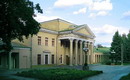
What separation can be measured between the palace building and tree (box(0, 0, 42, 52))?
15.1 meters

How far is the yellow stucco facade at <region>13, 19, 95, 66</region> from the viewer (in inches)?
1519

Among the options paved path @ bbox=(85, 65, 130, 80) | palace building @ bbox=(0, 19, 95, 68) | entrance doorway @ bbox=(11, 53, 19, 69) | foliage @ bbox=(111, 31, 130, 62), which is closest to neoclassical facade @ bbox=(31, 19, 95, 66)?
palace building @ bbox=(0, 19, 95, 68)

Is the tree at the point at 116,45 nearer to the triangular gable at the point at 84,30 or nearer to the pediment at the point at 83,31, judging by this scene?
the triangular gable at the point at 84,30

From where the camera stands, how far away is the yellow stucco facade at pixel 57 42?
38594mm

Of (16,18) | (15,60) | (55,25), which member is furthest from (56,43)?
(16,18)

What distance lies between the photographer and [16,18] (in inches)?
670

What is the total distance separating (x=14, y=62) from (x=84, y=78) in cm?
1814

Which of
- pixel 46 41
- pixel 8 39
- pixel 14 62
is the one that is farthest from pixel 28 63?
pixel 8 39

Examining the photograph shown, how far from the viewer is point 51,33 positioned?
4250 centimetres

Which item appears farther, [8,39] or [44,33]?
[44,33]

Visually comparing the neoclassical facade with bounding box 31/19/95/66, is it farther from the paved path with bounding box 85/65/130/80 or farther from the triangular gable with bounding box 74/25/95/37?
the paved path with bounding box 85/65/130/80

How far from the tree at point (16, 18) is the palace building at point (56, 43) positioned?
15.1 m

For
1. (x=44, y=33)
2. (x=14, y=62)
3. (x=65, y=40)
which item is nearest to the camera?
(x=14, y=62)

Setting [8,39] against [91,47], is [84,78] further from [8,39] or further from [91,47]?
[91,47]
